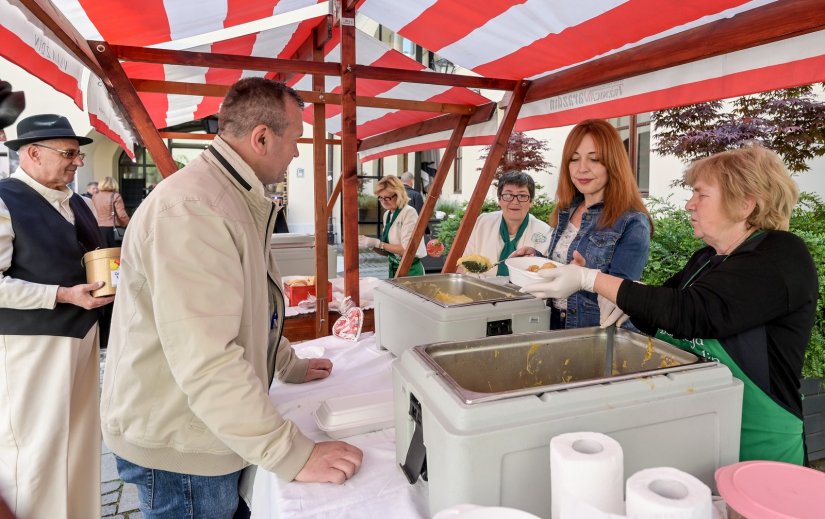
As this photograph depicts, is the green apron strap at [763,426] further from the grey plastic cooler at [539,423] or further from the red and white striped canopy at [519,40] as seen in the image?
the red and white striped canopy at [519,40]

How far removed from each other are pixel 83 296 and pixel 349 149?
61.4 inches

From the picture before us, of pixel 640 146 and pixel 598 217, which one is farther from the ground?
pixel 640 146

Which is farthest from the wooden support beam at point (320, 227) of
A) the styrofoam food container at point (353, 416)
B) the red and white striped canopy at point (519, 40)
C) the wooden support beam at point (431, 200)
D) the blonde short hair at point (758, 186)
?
the blonde short hair at point (758, 186)

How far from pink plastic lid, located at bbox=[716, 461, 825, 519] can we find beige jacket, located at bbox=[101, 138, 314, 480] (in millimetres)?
851

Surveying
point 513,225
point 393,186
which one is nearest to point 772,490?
point 513,225

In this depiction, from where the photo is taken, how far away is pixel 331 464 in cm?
122

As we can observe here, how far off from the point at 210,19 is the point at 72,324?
85.3 inches

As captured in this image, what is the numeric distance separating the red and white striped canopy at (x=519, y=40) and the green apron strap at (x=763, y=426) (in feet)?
4.18

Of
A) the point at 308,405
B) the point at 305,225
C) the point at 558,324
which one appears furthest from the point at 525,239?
the point at 305,225

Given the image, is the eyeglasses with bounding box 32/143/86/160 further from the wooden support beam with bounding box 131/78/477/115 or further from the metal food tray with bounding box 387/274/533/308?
the metal food tray with bounding box 387/274/533/308

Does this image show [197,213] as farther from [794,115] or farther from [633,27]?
[794,115]

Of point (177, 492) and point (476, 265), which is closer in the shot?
point (177, 492)

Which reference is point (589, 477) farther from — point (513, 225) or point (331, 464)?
point (513, 225)

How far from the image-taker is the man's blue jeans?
4.51 feet
